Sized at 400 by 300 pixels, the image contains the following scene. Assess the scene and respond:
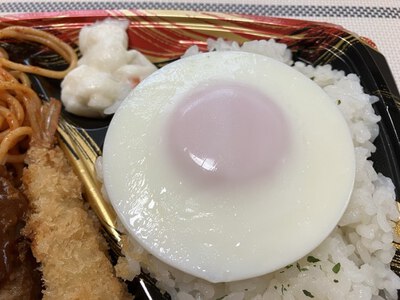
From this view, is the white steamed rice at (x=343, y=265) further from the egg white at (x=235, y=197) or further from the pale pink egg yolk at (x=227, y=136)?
the pale pink egg yolk at (x=227, y=136)

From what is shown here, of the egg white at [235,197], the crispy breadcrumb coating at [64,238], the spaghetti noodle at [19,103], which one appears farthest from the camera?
the spaghetti noodle at [19,103]

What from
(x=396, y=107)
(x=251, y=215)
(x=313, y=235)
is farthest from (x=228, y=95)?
(x=396, y=107)

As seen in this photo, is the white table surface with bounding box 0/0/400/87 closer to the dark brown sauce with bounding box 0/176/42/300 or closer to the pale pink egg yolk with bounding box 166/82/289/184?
the pale pink egg yolk with bounding box 166/82/289/184

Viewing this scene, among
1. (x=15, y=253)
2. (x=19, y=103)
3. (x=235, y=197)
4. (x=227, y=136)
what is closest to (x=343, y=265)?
(x=235, y=197)

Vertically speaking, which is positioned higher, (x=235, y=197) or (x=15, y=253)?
(x=235, y=197)

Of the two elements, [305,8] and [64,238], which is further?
[305,8]

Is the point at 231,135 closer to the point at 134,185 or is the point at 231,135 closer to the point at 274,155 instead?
the point at 274,155

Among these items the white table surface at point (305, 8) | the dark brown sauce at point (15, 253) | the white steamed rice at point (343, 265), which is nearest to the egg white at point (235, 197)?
the white steamed rice at point (343, 265)

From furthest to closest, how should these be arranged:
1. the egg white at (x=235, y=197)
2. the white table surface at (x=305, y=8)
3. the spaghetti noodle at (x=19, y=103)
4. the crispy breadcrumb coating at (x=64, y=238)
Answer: the white table surface at (x=305, y=8), the spaghetti noodle at (x=19, y=103), the crispy breadcrumb coating at (x=64, y=238), the egg white at (x=235, y=197)

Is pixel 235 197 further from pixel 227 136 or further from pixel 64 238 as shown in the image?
pixel 64 238
